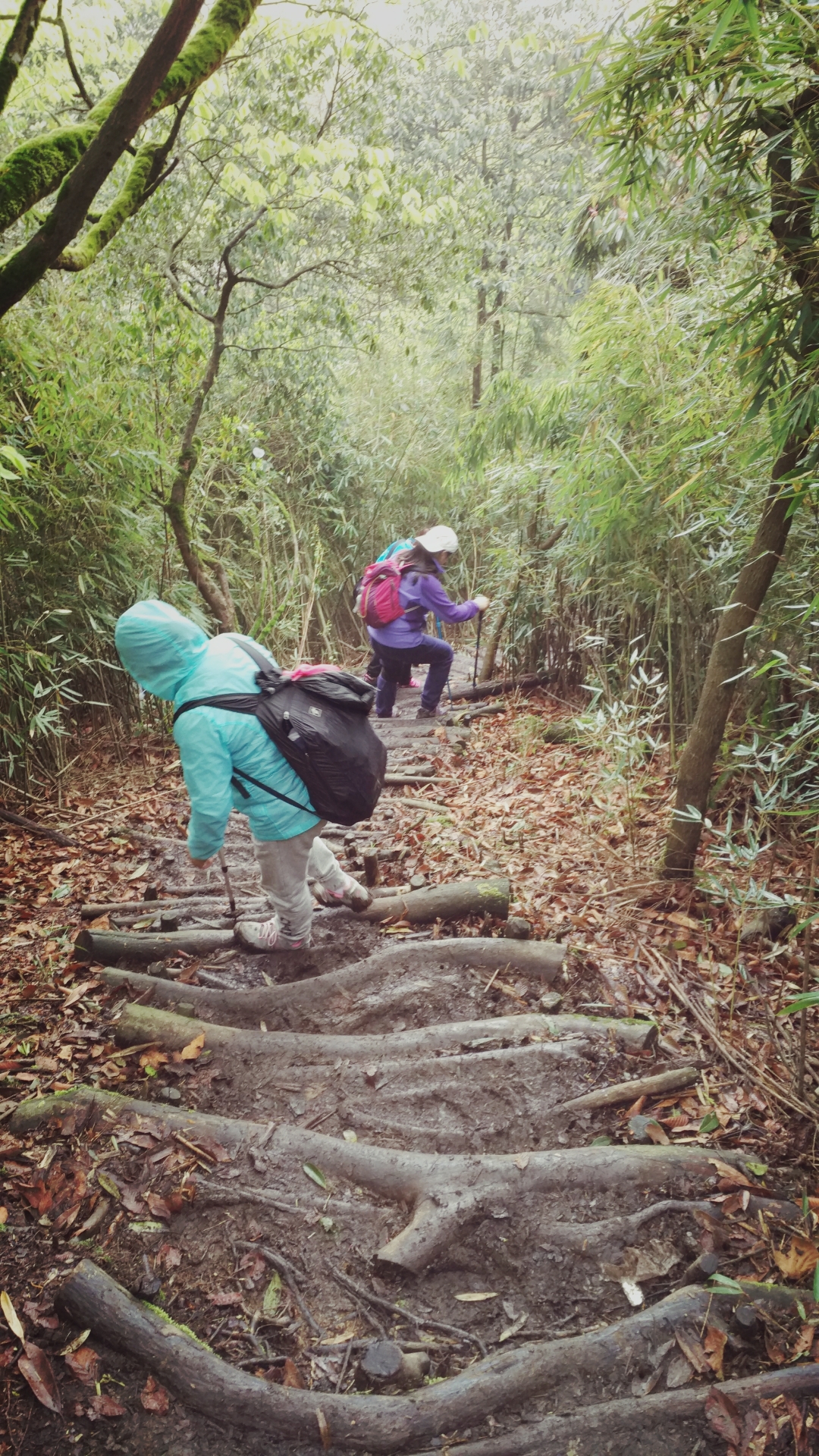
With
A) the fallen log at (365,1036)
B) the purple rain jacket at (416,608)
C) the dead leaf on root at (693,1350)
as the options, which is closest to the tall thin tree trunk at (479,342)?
the purple rain jacket at (416,608)

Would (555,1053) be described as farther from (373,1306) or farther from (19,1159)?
(19,1159)

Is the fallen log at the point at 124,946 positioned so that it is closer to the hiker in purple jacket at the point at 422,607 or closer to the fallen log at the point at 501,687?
the hiker in purple jacket at the point at 422,607

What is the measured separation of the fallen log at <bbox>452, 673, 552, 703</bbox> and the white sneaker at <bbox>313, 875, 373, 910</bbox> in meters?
3.90

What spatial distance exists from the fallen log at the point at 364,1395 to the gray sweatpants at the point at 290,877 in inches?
57.7

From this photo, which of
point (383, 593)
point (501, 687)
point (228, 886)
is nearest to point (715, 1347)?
point (228, 886)

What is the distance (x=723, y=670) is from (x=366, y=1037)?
6.59ft

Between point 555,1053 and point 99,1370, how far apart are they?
160 cm

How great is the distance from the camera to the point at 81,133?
287 centimetres

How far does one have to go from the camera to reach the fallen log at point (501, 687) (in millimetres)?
7207

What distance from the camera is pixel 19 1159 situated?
2.35 metres

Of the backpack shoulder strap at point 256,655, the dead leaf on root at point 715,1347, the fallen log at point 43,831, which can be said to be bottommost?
the dead leaf on root at point 715,1347

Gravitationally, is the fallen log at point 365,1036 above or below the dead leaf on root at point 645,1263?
above

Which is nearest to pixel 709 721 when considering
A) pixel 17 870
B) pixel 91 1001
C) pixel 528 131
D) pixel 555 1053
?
pixel 555 1053

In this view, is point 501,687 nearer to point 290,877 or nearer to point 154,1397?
point 290,877
